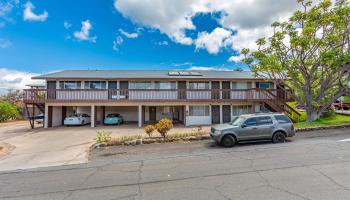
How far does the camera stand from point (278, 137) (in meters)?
12.4

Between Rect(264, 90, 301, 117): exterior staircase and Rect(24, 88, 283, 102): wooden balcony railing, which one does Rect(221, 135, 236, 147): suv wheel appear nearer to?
Rect(24, 88, 283, 102): wooden balcony railing

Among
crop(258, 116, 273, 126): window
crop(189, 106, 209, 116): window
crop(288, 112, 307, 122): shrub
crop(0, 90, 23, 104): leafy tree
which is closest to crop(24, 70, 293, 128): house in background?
crop(189, 106, 209, 116): window

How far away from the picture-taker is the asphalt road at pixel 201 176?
559 centimetres

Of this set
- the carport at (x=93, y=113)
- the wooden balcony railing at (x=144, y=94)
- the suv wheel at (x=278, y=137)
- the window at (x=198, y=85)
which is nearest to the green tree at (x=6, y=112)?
the carport at (x=93, y=113)

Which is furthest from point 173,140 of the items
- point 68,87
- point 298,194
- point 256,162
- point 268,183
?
point 68,87

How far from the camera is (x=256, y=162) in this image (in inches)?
332

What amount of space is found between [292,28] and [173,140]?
1241 centimetres

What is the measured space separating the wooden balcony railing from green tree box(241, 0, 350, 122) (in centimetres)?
461

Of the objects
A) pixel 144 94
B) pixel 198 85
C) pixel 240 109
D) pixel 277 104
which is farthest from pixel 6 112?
pixel 277 104

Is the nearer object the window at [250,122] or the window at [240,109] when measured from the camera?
the window at [250,122]

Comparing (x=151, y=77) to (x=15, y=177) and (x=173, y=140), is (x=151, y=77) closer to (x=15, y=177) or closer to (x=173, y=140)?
(x=173, y=140)

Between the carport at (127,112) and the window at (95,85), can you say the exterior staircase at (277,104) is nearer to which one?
the carport at (127,112)

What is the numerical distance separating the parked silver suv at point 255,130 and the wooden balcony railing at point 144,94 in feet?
36.8

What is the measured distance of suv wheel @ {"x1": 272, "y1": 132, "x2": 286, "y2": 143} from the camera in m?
12.4
